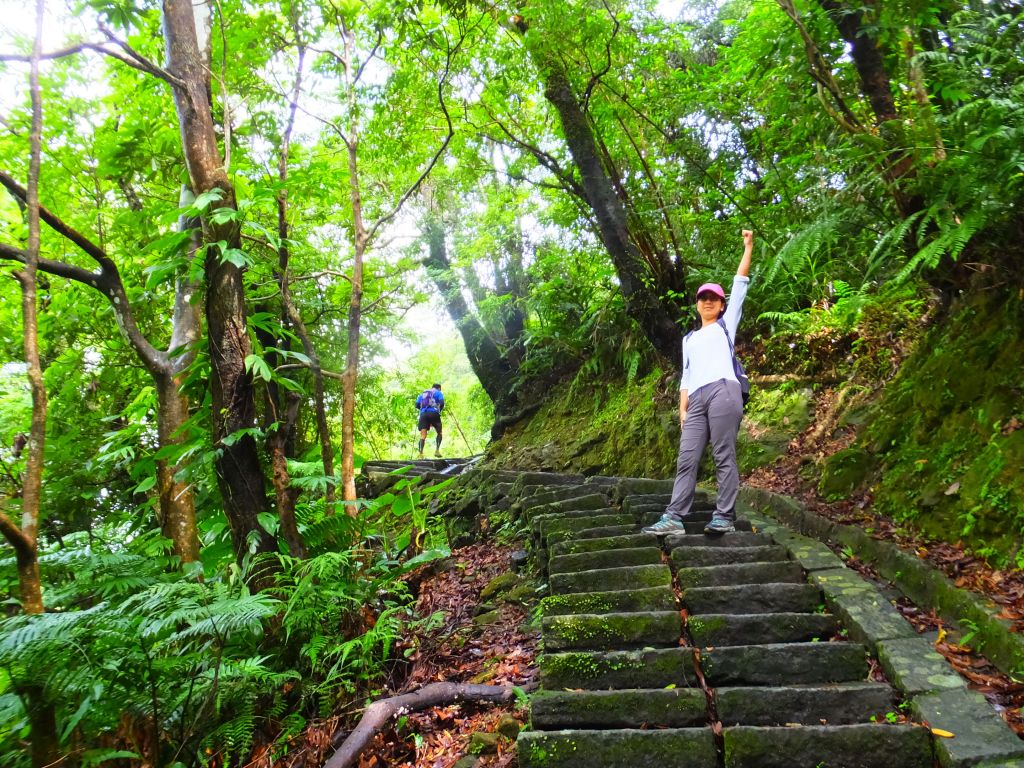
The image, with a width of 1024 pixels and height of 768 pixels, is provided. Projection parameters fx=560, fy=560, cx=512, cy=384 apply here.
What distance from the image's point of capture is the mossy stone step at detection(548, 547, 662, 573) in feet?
13.4

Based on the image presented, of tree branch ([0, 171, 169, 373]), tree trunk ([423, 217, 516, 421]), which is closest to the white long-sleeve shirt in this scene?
tree branch ([0, 171, 169, 373])

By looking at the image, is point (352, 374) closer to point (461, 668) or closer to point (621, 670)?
point (461, 668)

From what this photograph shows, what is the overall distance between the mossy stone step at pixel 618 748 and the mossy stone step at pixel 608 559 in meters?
1.42

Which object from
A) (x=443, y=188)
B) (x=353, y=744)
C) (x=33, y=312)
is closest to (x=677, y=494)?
(x=353, y=744)

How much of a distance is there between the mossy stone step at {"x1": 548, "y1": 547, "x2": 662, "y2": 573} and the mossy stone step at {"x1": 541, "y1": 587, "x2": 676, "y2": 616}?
1.45ft

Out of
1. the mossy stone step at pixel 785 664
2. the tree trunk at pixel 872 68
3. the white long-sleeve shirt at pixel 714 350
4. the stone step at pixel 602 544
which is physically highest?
the tree trunk at pixel 872 68

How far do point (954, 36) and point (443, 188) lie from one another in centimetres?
1092

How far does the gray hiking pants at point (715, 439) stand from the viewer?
421 centimetres

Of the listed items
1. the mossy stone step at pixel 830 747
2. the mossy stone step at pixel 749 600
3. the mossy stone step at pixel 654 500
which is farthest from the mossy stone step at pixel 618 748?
the mossy stone step at pixel 654 500

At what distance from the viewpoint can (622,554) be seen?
4.12m

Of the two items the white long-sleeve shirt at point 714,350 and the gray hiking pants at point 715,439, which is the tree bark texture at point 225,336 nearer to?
the gray hiking pants at point 715,439

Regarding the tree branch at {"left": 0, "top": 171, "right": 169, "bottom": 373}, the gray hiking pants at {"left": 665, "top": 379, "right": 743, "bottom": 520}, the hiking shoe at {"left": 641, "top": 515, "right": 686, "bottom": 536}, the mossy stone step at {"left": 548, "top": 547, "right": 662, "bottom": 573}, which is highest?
the tree branch at {"left": 0, "top": 171, "right": 169, "bottom": 373}

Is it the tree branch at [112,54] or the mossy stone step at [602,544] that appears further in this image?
the mossy stone step at [602,544]

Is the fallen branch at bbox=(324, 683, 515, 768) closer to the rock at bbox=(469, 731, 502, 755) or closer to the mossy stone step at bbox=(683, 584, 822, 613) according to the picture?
the rock at bbox=(469, 731, 502, 755)
